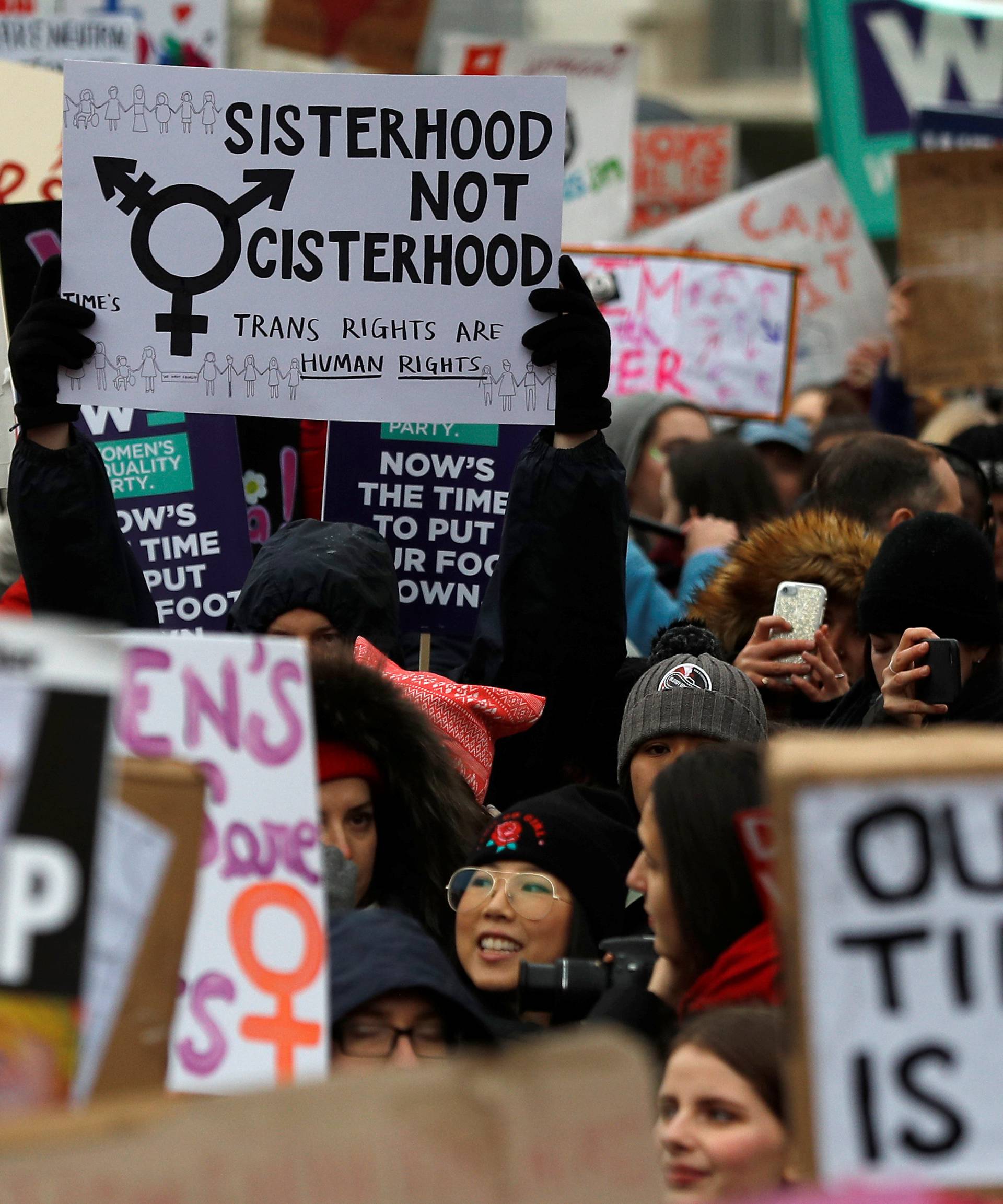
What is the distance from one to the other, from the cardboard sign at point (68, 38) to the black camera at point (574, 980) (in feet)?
17.6

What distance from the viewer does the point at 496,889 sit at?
3150mm

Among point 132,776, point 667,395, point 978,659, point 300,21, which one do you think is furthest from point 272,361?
point 300,21

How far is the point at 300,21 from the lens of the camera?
914cm

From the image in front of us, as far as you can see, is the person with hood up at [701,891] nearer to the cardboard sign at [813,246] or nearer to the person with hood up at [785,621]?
the person with hood up at [785,621]

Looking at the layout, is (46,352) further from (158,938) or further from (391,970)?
(158,938)

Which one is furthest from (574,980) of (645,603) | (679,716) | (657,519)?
(657,519)

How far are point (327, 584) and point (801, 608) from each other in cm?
109

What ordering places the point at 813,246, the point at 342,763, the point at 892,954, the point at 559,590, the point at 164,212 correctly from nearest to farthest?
the point at 892,954, the point at 342,763, the point at 559,590, the point at 164,212, the point at 813,246

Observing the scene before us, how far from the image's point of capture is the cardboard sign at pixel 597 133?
8289mm

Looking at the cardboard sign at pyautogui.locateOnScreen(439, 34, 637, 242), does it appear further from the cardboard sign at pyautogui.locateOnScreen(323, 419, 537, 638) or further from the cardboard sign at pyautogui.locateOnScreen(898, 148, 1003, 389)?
the cardboard sign at pyautogui.locateOnScreen(323, 419, 537, 638)

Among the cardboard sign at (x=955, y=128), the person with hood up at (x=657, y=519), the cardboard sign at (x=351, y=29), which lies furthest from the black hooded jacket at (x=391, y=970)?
the cardboard sign at (x=351, y=29)

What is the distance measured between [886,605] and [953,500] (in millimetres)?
1030

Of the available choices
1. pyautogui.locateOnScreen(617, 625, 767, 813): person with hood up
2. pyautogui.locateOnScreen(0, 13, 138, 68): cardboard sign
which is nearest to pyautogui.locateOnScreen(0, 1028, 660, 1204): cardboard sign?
pyautogui.locateOnScreen(617, 625, 767, 813): person with hood up

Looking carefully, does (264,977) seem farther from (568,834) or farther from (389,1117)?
(568,834)
